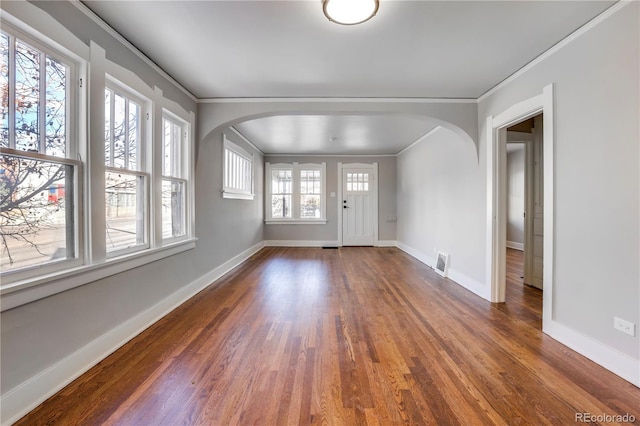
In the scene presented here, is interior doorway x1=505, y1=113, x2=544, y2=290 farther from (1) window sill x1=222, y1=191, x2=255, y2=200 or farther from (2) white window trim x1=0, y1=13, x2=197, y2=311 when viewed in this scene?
(2) white window trim x1=0, y1=13, x2=197, y2=311

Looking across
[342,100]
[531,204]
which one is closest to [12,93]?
[342,100]

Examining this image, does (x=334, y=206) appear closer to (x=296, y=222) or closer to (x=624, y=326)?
(x=296, y=222)

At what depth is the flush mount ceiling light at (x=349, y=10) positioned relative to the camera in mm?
1633


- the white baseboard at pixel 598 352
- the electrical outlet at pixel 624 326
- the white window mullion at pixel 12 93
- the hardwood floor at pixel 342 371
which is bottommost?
the hardwood floor at pixel 342 371

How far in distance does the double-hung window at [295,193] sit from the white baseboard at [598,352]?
523 centimetres

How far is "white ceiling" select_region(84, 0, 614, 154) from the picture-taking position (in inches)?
70.2

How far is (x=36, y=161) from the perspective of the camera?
1.54 meters

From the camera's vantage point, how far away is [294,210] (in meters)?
7.07

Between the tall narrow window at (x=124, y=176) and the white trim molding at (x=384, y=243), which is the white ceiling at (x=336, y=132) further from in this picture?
the white trim molding at (x=384, y=243)

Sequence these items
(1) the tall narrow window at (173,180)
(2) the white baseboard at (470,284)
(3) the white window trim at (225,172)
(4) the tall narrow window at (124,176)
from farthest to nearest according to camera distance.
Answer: (3) the white window trim at (225,172) < (2) the white baseboard at (470,284) < (1) the tall narrow window at (173,180) < (4) the tall narrow window at (124,176)

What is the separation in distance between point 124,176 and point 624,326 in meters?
3.77

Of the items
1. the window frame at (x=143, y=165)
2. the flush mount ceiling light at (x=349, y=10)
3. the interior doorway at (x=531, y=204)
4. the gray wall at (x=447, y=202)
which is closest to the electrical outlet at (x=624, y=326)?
the gray wall at (x=447, y=202)

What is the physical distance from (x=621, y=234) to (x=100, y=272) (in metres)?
3.55

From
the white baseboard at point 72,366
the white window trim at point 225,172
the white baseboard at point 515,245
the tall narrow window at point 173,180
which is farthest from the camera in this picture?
the white baseboard at point 515,245
